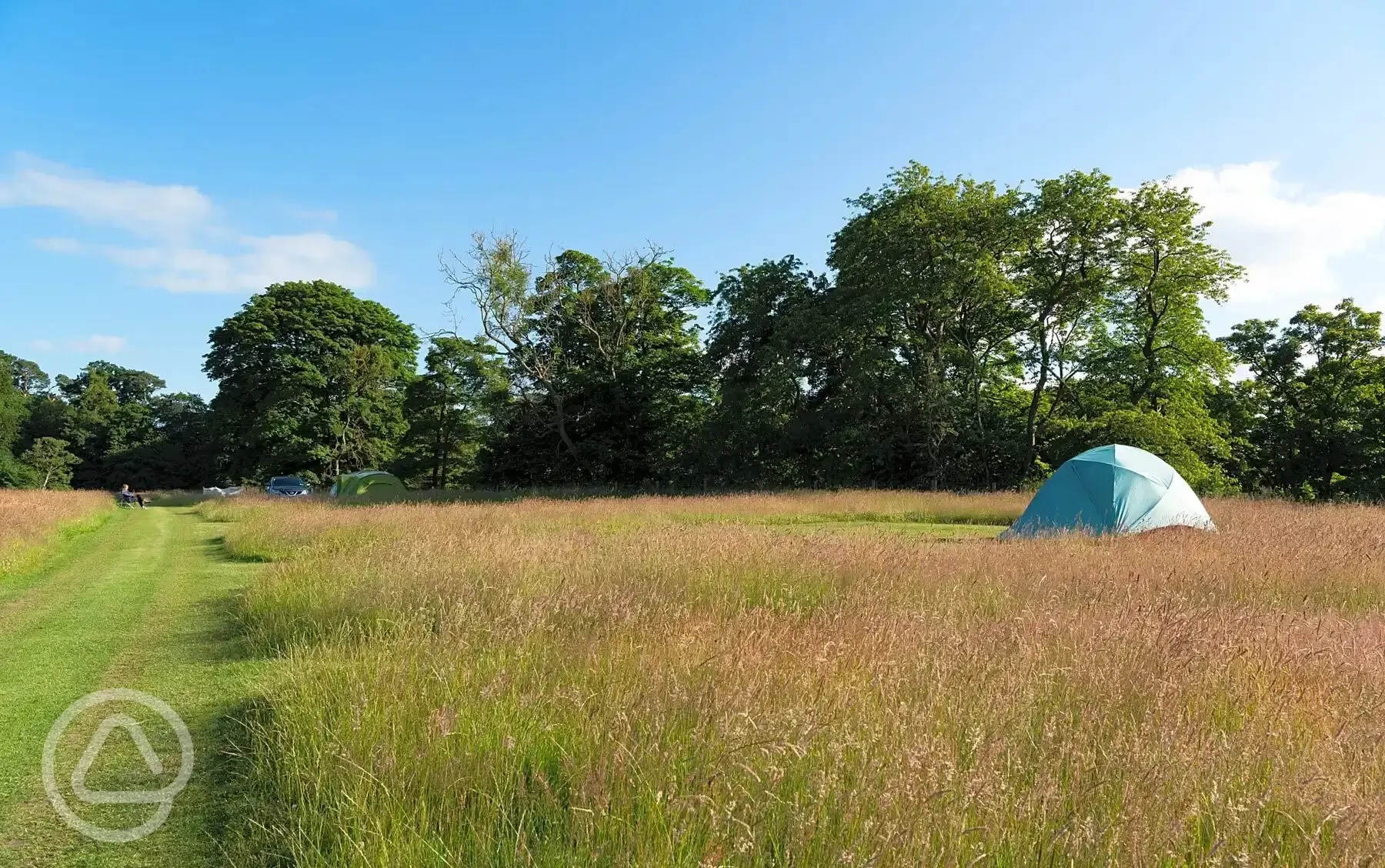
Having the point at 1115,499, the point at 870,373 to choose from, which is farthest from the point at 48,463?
the point at 1115,499

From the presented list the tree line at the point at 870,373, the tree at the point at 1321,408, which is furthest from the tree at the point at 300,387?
the tree at the point at 1321,408

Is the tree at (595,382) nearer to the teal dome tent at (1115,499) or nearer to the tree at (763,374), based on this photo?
the tree at (763,374)

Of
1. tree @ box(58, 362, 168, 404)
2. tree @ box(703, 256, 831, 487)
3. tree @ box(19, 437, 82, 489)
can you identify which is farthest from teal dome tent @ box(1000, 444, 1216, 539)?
tree @ box(58, 362, 168, 404)

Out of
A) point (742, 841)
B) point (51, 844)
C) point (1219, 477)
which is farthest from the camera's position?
point (1219, 477)

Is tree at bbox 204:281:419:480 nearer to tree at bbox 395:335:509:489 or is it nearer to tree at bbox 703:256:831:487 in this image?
tree at bbox 395:335:509:489

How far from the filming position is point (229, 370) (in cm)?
4347

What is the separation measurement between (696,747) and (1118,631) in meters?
3.04

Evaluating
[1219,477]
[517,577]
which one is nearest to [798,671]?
[517,577]

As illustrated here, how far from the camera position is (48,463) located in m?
46.3

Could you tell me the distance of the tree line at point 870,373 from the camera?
2702 cm

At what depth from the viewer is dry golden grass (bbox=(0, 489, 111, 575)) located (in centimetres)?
1164

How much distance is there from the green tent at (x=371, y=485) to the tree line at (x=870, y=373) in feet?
25.1

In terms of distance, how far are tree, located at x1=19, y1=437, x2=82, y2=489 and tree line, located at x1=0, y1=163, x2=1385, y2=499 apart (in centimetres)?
119

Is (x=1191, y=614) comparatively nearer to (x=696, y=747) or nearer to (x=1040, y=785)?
(x=1040, y=785)
